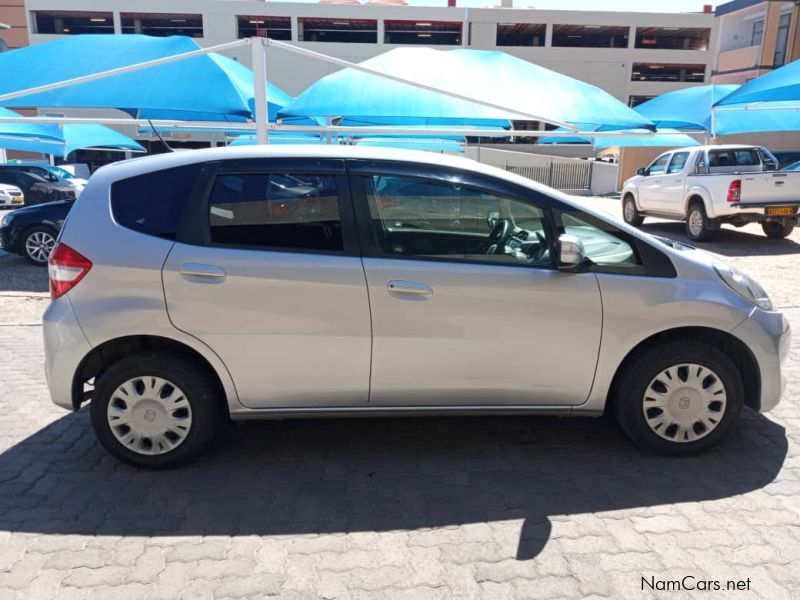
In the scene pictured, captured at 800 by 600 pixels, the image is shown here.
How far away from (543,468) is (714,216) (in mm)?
10161

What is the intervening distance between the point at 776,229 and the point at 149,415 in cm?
1311

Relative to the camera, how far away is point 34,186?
18.1m

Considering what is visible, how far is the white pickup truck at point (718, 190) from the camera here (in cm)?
1135

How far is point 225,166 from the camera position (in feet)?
11.2

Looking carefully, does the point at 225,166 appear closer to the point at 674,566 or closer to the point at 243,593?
the point at 243,593

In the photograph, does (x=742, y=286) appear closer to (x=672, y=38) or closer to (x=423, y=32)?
(x=423, y=32)

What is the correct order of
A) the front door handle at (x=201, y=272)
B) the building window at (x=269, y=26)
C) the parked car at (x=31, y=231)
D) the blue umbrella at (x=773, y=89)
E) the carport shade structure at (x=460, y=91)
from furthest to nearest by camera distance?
the building window at (x=269, y=26)
the blue umbrella at (x=773, y=89)
the parked car at (x=31, y=231)
the carport shade structure at (x=460, y=91)
the front door handle at (x=201, y=272)

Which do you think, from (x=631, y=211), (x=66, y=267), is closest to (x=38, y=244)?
(x=66, y=267)

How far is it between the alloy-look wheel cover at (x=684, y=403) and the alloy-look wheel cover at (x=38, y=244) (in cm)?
916

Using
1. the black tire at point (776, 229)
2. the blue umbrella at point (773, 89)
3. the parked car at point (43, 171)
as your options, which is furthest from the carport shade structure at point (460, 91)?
the parked car at point (43, 171)

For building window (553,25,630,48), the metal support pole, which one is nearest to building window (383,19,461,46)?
building window (553,25,630,48)

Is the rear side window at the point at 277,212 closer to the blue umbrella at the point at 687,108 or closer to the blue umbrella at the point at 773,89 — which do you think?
the blue umbrella at the point at 773,89

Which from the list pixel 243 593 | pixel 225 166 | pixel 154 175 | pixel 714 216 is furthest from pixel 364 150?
pixel 714 216

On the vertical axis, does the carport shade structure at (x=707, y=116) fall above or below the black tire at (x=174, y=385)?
above
